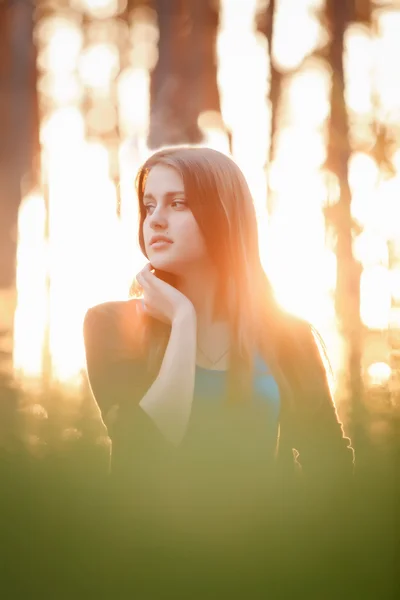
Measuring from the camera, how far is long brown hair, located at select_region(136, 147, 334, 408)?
39.6 inches

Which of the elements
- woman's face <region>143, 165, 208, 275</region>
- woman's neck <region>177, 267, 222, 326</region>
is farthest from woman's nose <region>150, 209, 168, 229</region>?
woman's neck <region>177, 267, 222, 326</region>

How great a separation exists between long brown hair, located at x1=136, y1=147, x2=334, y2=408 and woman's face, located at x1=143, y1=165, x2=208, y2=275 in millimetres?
13

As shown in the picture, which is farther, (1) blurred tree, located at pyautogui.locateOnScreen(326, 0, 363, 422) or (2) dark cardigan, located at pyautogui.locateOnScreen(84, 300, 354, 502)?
(1) blurred tree, located at pyautogui.locateOnScreen(326, 0, 363, 422)

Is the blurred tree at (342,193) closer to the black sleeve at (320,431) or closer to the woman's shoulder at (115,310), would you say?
the black sleeve at (320,431)

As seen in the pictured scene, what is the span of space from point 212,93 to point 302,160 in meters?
0.32

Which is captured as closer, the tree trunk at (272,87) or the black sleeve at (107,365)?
the black sleeve at (107,365)

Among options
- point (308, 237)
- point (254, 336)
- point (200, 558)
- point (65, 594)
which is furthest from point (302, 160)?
point (65, 594)

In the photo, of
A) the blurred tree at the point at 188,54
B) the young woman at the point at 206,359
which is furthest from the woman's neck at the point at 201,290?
the blurred tree at the point at 188,54

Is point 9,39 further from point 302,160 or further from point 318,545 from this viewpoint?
point 318,545

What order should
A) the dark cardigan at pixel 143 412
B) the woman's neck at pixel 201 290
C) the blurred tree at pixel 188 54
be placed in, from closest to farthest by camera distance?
the dark cardigan at pixel 143 412, the woman's neck at pixel 201 290, the blurred tree at pixel 188 54

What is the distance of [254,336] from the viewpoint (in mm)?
1045

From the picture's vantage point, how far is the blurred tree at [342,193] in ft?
5.76

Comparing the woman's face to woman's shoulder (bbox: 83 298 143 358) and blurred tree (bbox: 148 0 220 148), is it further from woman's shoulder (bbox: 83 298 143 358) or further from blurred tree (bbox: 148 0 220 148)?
blurred tree (bbox: 148 0 220 148)

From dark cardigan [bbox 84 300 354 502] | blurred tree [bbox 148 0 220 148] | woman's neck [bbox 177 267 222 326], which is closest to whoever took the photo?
dark cardigan [bbox 84 300 354 502]
